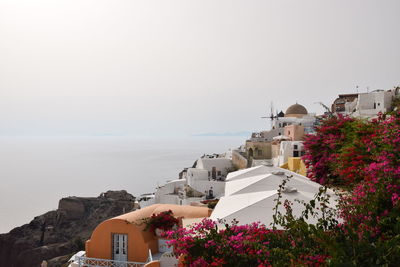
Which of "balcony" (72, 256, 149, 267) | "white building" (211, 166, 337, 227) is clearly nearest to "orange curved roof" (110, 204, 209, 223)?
"balcony" (72, 256, 149, 267)

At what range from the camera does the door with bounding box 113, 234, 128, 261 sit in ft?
34.9

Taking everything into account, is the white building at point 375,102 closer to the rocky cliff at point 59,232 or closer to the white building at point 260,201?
the white building at point 260,201

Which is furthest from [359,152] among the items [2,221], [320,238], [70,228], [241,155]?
[2,221]

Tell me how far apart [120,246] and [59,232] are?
28532mm

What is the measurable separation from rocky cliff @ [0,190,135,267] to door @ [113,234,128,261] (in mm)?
19184

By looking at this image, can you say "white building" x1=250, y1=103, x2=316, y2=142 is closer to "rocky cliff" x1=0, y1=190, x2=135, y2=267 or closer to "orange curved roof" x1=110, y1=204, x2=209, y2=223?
"orange curved roof" x1=110, y1=204, x2=209, y2=223

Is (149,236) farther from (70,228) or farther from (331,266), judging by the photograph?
(70,228)

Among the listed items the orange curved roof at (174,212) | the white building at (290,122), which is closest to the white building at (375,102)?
the white building at (290,122)

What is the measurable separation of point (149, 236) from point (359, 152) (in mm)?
7808

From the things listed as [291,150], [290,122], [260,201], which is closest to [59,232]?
[291,150]

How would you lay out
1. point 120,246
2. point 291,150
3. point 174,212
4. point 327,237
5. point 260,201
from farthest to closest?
point 291,150 → point 174,212 → point 120,246 → point 260,201 → point 327,237

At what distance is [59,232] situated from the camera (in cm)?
3469

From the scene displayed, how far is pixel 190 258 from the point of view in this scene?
542 cm

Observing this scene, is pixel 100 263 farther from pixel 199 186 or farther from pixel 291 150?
pixel 199 186
